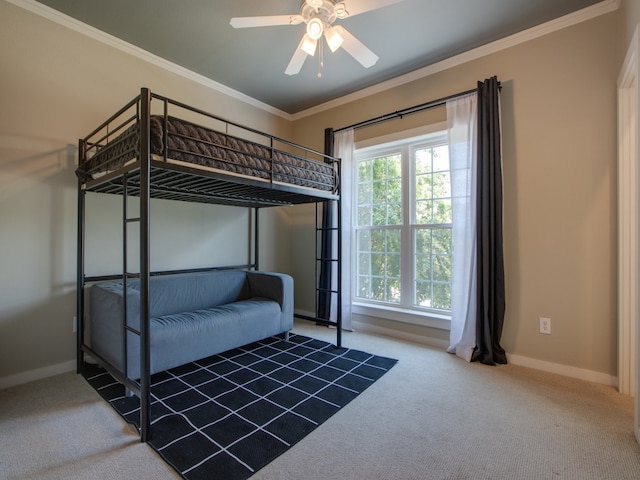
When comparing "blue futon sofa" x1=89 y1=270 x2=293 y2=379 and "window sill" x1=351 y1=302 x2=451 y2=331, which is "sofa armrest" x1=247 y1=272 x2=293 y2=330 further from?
"window sill" x1=351 y1=302 x2=451 y2=331

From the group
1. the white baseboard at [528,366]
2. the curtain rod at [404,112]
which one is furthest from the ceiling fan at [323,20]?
the white baseboard at [528,366]

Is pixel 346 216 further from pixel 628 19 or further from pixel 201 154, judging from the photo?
pixel 628 19

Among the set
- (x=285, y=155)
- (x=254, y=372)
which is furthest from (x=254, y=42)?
(x=254, y=372)

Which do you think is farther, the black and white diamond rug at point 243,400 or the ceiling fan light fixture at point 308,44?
the ceiling fan light fixture at point 308,44

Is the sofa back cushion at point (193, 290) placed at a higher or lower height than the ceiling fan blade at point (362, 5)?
lower

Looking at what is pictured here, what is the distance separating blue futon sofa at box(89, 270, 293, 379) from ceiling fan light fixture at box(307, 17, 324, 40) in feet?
6.70

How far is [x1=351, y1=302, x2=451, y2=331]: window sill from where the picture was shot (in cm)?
303

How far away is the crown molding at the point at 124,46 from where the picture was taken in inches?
90.6

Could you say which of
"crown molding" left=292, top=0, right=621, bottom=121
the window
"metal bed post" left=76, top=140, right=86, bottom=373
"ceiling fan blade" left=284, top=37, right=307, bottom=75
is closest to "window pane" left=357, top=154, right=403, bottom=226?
the window

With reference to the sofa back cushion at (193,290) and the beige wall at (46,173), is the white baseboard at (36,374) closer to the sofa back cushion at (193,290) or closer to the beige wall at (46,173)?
the beige wall at (46,173)

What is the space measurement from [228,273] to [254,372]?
124 cm

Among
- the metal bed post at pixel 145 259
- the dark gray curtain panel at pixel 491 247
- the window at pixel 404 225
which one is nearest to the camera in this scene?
the metal bed post at pixel 145 259

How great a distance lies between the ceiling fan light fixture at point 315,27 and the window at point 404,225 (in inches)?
65.7

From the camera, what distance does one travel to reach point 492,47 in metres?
2.74
